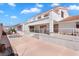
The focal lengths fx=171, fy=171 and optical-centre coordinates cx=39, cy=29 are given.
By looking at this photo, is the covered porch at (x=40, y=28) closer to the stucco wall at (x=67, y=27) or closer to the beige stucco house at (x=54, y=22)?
the beige stucco house at (x=54, y=22)

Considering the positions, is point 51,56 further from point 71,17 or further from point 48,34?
point 71,17

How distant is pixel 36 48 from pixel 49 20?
767mm

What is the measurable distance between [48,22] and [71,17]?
22.6 inches

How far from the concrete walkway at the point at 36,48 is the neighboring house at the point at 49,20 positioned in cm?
29

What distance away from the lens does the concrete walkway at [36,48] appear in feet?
13.3

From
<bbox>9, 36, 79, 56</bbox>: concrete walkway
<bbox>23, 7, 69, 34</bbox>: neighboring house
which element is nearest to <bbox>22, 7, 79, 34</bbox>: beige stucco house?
<bbox>23, 7, 69, 34</bbox>: neighboring house

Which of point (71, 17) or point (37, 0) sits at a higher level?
point (37, 0)

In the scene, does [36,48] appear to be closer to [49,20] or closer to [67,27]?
[49,20]

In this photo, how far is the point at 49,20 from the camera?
427cm

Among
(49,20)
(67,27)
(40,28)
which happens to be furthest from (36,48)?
(67,27)

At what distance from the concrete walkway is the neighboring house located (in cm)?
29

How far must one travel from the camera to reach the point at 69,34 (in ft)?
13.3

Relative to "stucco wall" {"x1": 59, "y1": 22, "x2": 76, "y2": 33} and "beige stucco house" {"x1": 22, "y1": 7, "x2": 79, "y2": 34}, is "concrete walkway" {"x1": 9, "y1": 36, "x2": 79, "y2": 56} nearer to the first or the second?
"beige stucco house" {"x1": 22, "y1": 7, "x2": 79, "y2": 34}

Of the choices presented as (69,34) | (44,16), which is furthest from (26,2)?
(69,34)
